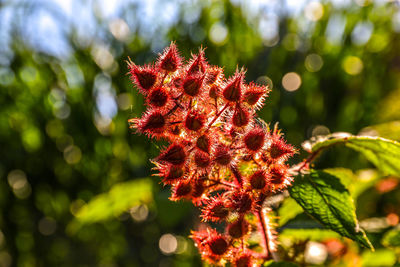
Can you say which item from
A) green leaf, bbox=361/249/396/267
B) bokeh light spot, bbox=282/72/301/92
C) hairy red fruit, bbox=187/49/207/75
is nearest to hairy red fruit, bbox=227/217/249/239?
hairy red fruit, bbox=187/49/207/75

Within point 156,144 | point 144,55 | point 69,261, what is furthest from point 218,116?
point 69,261

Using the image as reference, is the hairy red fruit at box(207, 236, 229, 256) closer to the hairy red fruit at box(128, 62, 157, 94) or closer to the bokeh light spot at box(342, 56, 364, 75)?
the hairy red fruit at box(128, 62, 157, 94)

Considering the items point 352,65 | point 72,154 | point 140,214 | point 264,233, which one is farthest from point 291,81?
point 264,233

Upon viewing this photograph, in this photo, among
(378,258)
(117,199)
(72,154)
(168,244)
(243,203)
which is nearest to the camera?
(243,203)

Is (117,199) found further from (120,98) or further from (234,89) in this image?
(120,98)

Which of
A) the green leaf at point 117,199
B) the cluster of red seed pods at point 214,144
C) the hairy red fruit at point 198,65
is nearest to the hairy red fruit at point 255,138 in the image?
the cluster of red seed pods at point 214,144

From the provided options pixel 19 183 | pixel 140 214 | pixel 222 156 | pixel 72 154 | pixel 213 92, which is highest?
pixel 72 154
